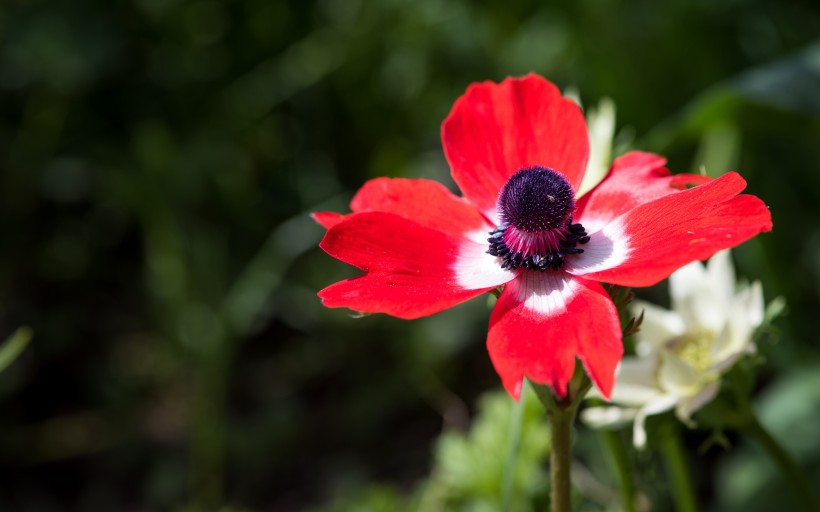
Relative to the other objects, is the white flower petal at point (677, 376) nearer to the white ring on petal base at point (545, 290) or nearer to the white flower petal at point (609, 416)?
the white flower petal at point (609, 416)

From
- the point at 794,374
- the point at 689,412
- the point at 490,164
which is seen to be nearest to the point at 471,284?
the point at 490,164

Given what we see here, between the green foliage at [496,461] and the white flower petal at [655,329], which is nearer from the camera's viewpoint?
the white flower petal at [655,329]

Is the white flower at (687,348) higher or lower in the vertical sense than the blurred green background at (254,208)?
higher

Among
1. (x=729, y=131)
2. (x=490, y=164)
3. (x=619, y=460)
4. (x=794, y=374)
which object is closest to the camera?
(x=490, y=164)

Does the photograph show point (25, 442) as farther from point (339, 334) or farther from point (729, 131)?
point (729, 131)

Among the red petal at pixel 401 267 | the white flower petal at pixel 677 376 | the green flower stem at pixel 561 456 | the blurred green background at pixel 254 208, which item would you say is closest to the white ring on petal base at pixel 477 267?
the red petal at pixel 401 267

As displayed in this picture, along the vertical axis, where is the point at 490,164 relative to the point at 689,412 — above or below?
above

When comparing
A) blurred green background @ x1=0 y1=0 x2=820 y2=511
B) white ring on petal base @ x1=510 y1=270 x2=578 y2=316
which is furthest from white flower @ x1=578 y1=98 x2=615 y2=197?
blurred green background @ x1=0 y1=0 x2=820 y2=511

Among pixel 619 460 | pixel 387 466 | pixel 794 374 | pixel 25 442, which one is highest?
pixel 619 460
